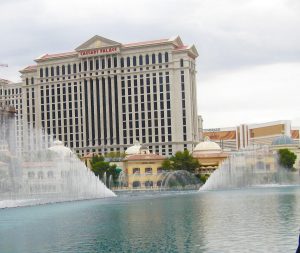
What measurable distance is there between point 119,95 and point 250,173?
154ft

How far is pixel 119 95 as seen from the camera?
483 ft

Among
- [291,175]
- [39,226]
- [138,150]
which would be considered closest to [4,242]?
[39,226]

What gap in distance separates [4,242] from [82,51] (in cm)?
12271

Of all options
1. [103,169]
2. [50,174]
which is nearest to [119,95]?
[103,169]

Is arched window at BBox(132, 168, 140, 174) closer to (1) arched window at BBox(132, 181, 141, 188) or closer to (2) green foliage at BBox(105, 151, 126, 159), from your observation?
(1) arched window at BBox(132, 181, 141, 188)

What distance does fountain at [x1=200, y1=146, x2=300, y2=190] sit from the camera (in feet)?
342

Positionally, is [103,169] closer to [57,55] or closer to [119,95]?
[119,95]

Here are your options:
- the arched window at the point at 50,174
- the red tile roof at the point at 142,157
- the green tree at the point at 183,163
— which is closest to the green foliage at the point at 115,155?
the red tile roof at the point at 142,157

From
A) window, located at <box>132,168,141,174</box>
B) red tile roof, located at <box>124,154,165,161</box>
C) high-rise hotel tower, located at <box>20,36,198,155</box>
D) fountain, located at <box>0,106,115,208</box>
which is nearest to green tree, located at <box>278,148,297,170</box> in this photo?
red tile roof, located at <box>124,154,165,161</box>

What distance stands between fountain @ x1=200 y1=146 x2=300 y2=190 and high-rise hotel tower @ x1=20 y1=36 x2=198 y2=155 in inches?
1079

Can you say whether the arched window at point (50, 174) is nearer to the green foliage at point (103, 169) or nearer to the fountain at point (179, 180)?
the fountain at point (179, 180)

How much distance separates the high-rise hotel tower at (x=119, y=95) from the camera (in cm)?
14250

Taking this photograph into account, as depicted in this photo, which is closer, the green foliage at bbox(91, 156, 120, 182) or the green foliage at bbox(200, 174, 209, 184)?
the green foliage at bbox(200, 174, 209, 184)

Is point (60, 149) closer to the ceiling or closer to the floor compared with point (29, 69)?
closer to the floor
